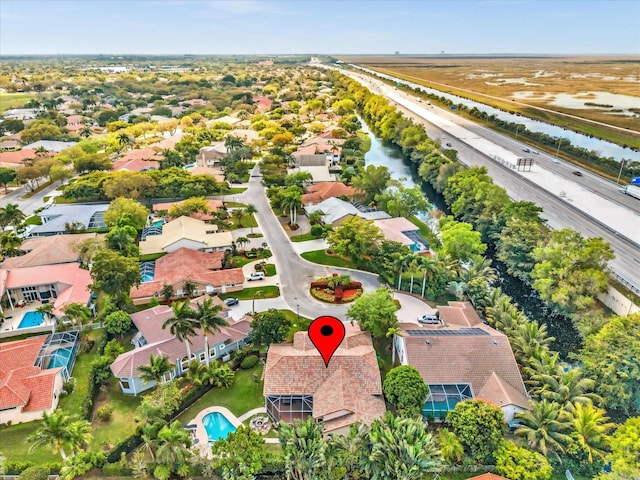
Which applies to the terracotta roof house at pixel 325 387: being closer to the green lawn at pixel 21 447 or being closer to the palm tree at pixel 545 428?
the palm tree at pixel 545 428

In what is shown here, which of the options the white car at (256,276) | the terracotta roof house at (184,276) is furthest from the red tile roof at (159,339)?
the white car at (256,276)

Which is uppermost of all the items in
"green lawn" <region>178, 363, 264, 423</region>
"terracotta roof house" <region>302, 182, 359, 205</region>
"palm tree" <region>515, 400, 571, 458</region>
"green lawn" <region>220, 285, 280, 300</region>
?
"terracotta roof house" <region>302, 182, 359, 205</region>

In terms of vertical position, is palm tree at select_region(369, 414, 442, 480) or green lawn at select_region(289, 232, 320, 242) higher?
palm tree at select_region(369, 414, 442, 480)

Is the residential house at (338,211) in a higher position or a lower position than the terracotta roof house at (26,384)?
higher

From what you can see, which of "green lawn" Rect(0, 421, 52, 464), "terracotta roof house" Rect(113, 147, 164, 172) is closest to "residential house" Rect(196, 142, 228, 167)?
"terracotta roof house" Rect(113, 147, 164, 172)

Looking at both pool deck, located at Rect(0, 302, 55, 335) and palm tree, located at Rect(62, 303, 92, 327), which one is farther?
pool deck, located at Rect(0, 302, 55, 335)

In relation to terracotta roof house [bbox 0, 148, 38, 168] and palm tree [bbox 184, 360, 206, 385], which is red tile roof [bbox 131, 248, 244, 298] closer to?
palm tree [bbox 184, 360, 206, 385]

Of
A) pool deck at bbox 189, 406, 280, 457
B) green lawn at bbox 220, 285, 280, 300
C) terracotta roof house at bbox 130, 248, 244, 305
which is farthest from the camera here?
green lawn at bbox 220, 285, 280, 300
